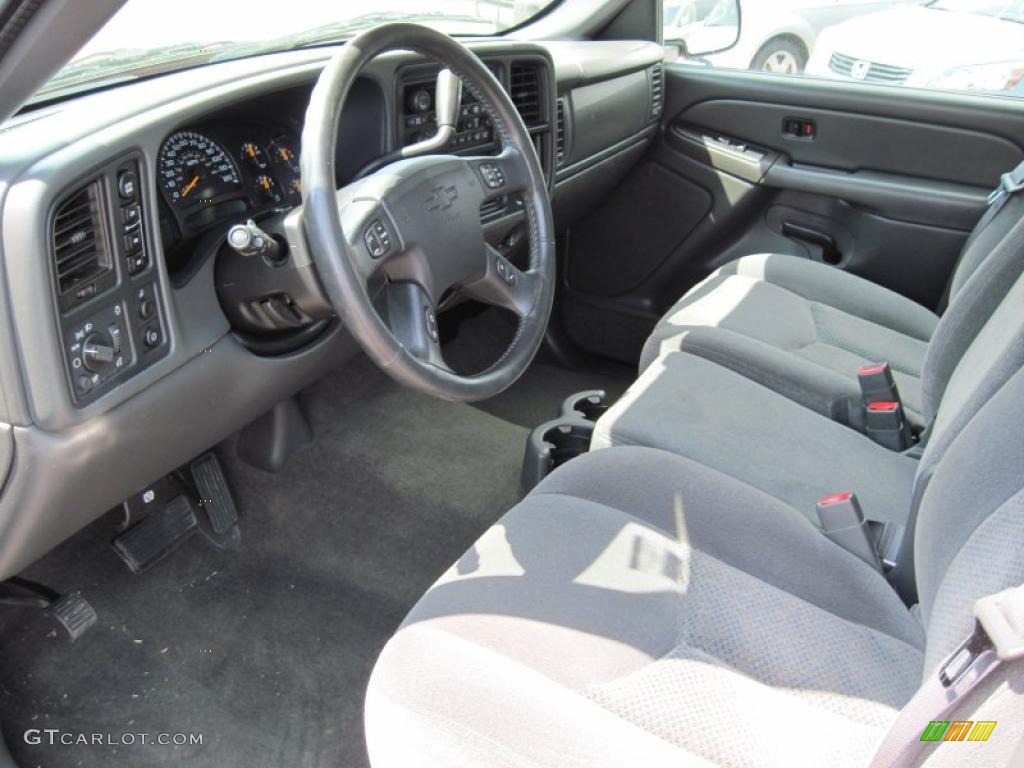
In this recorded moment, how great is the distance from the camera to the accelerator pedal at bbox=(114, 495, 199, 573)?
177 cm

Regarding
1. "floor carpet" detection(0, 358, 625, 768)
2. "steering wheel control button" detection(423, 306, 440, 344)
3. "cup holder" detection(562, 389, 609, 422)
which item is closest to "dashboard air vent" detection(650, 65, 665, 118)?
"cup holder" detection(562, 389, 609, 422)

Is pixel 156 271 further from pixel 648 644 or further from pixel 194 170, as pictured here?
pixel 648 644

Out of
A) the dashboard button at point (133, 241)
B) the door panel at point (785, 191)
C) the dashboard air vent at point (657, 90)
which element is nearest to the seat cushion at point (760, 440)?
the dashboard button at point (133, 241)

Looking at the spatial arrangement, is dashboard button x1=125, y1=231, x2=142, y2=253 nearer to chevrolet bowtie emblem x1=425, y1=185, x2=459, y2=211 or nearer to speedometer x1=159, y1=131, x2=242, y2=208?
speedometer x1=159, y1=131, x2=242, y2=208

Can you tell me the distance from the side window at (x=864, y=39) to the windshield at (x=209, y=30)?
36.7 inches

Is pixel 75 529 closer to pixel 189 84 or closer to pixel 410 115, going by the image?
pixel 189 84

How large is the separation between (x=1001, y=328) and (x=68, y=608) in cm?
154

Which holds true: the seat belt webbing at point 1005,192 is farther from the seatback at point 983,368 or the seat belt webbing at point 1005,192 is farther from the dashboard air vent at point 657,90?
the dashboard air vent at point 657,90

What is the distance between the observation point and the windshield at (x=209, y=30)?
1.35 meters

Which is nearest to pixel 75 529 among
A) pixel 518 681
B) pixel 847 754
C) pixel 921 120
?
pixel 518 681

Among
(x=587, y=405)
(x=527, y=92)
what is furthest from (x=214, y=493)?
(x=527, y=92)

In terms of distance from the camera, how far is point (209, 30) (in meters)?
1.55

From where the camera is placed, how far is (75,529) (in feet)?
4.46

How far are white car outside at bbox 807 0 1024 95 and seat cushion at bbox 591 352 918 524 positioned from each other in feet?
4.16
